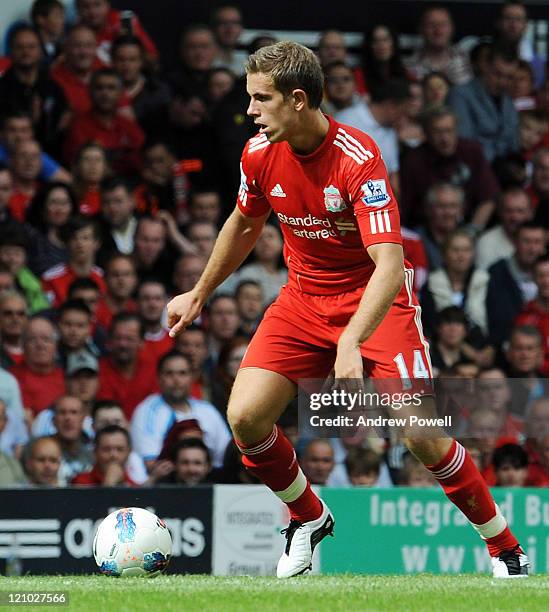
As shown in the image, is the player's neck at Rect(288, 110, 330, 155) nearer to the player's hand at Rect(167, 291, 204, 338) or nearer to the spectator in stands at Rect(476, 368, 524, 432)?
the player's hand at Rect(167, 291, 204, 338)

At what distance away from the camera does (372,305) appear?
6125mm

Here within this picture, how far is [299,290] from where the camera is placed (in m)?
6.93

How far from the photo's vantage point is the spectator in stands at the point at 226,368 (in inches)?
411

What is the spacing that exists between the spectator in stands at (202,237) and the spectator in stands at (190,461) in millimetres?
2170

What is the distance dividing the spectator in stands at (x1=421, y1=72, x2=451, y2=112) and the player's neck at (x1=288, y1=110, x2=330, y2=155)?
6353mm

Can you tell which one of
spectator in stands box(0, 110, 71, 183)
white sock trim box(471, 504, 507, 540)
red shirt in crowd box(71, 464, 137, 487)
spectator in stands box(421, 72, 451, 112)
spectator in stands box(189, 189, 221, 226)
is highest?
spectator in stands box(421, 72, 451, 112)

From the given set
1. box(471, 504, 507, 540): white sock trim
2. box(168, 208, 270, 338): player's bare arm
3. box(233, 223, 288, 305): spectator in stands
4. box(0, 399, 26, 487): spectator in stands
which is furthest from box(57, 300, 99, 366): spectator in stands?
box(471, 504, 507, 540): white sock trim

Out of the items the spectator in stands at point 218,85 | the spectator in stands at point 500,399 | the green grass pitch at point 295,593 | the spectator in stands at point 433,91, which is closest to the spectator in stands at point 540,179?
the spectator in stands at point 433,91

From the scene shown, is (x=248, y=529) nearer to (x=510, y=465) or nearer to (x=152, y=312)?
(x=510, y=465)

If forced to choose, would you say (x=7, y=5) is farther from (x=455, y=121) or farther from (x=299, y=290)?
(x=299, y=290)

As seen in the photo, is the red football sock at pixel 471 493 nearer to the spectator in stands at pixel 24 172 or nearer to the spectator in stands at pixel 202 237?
the spectator in stands at pixel 202 237

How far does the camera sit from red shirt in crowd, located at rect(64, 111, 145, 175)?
11.6 m

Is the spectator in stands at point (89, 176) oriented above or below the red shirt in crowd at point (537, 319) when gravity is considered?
above

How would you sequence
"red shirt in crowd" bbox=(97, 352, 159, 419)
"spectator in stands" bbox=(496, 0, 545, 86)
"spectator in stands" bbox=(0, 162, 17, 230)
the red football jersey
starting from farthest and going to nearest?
"spectator in stands" bbox=(496, 0, 545, 86), "spectator in stands" bbox=(0, 162, 17, 230), "red shirt in crowd" bbox=(97, 352, 159, 419), the red football jersey
